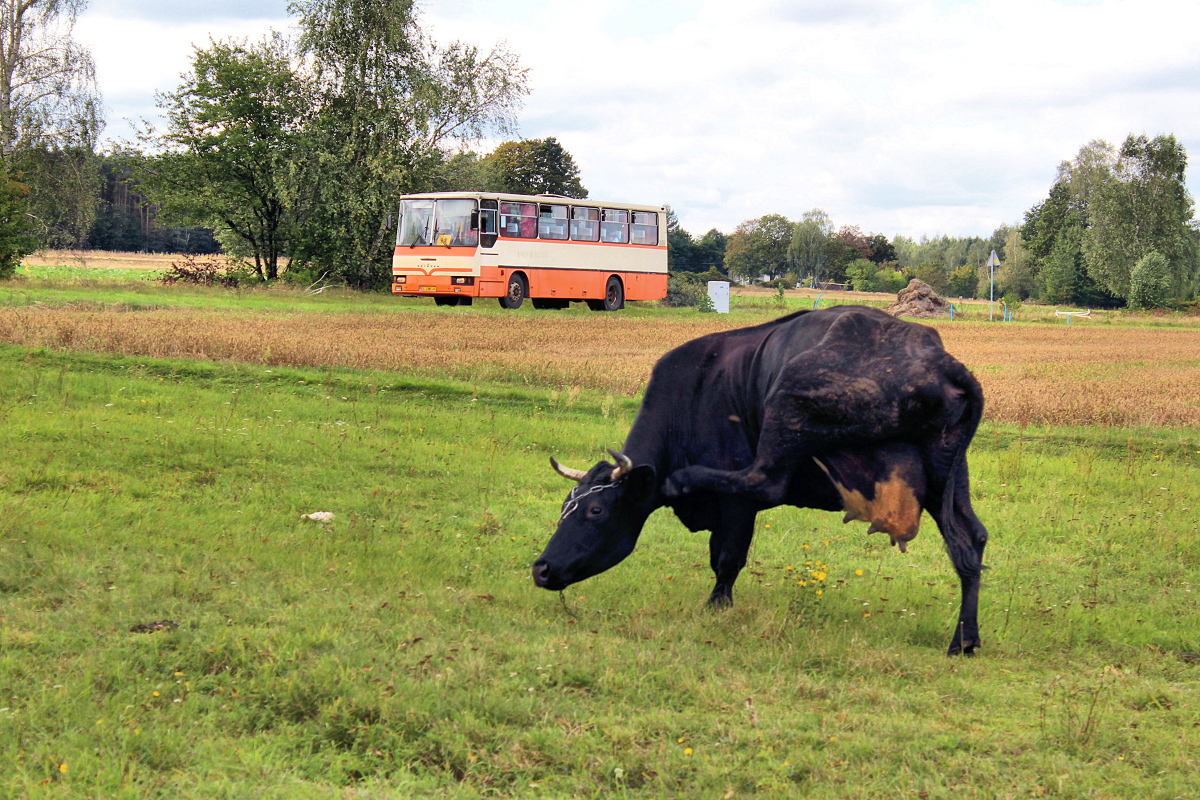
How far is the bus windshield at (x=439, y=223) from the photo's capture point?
3553 cm

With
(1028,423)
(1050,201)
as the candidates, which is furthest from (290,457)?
(1050,201)

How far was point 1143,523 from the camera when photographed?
396 inches

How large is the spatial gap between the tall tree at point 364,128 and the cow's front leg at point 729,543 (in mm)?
36404

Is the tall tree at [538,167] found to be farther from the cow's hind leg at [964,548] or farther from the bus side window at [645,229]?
the cow's hind leg at [964,548]

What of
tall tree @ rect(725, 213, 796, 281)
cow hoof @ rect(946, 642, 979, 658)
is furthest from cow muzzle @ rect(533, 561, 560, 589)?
tall tree @ rect(725, 213, 796, 281)

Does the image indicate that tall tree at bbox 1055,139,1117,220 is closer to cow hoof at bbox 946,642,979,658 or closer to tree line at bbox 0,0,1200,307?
tree line at bbox 0,0,1200,307

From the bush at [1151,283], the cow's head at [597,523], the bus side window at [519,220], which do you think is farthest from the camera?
the bush at [1151,283]

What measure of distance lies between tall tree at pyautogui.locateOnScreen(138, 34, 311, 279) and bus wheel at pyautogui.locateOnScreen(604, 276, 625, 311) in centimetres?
1283

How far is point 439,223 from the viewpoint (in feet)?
118

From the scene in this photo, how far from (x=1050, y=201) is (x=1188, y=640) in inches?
3802

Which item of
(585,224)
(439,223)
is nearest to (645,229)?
(585,224)

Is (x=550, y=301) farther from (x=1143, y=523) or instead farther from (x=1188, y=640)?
(x=1188, y=640)

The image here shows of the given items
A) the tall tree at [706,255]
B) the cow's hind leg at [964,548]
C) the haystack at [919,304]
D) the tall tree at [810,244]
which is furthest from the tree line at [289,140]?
the tall tree at [810,244]

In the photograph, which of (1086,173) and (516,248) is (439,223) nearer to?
(516,248)
